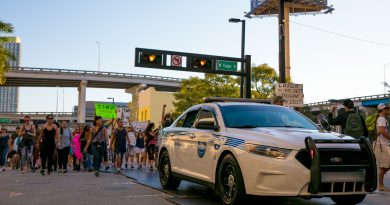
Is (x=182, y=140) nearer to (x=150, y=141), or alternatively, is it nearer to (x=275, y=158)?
(x=275, y=158)

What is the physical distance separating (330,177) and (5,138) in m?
16.1

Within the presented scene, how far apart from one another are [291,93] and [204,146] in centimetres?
759

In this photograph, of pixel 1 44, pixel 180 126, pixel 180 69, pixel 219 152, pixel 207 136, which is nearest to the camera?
pixel 219 152

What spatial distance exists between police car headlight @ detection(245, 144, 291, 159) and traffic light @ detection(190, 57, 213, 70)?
18668 mm

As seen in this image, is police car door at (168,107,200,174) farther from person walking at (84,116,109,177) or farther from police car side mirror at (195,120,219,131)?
person walking at (84,116,109,177)

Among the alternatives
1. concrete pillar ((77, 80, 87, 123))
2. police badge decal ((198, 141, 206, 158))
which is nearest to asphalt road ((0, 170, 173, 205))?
police badge decal ((198, 141, 206, 158))

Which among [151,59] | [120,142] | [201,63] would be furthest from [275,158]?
[201,63]

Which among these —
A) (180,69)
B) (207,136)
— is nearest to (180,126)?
(207,136)

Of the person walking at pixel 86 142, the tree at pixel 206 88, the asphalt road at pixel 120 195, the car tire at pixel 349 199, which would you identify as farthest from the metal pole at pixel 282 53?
the tree at pixel 206 88

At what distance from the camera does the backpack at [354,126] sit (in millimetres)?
9984

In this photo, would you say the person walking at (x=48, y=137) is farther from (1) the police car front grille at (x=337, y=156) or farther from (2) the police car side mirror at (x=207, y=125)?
(1) the police car front grille at (x=337, y=156)

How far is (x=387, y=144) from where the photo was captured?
9.91m

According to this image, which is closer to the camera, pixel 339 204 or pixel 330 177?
pixel 330 177

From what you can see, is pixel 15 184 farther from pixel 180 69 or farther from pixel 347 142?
pixel 180 69
